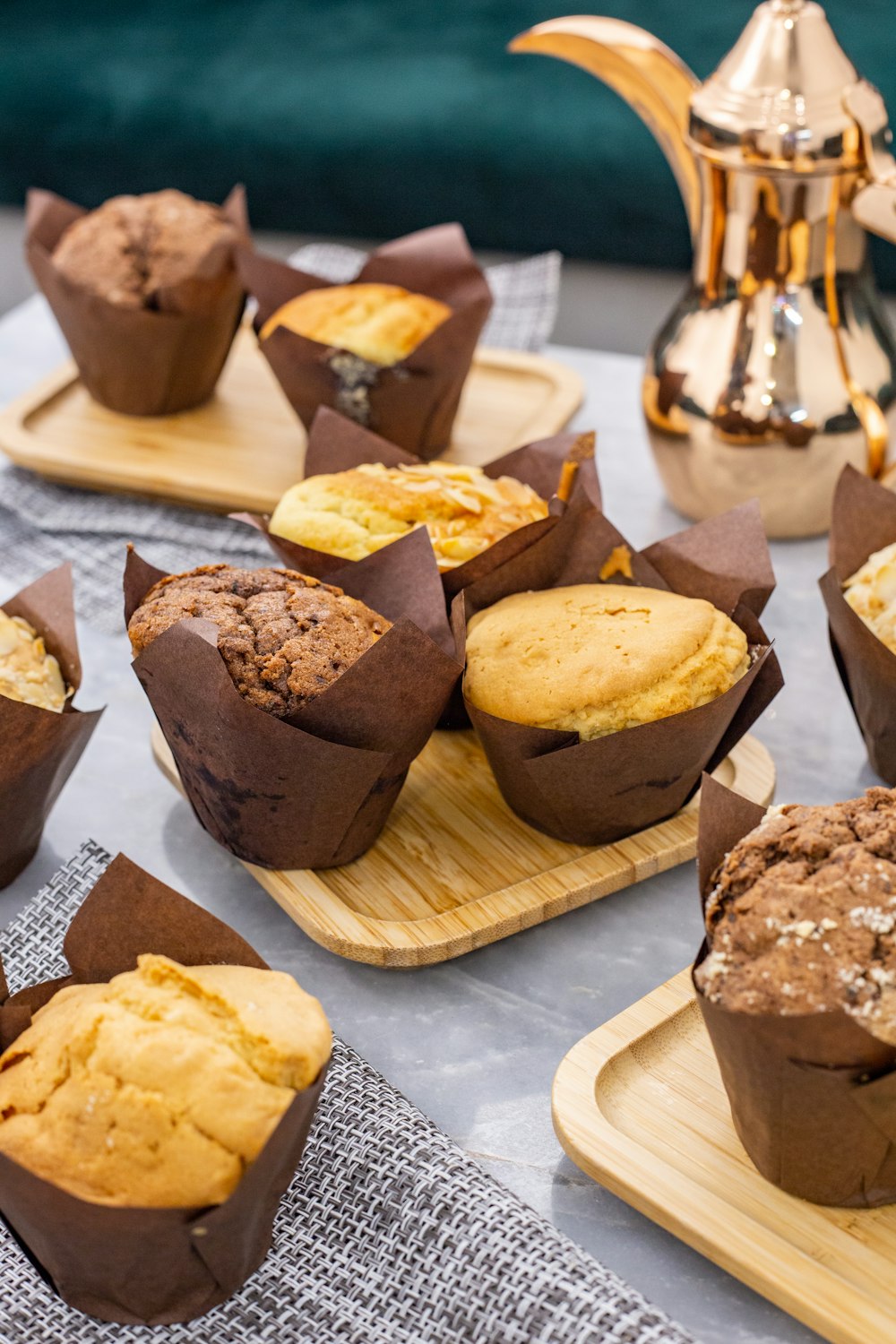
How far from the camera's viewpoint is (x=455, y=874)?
118 centimetres

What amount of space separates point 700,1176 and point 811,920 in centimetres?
19

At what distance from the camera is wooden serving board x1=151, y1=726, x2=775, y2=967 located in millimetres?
1112

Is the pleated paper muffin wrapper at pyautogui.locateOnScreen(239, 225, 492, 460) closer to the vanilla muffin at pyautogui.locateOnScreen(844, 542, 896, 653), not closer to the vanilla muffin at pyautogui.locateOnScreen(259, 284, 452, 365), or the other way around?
the vanilla muffin at pyautogui.locateOnScreen(259, 284, 452, 365)

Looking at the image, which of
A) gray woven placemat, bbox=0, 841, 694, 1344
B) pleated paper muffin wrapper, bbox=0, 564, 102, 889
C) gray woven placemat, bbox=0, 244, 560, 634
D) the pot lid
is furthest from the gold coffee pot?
gray woven placemat, bbox=0, 841, 694, 1344

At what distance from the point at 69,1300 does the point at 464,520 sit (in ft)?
2.50

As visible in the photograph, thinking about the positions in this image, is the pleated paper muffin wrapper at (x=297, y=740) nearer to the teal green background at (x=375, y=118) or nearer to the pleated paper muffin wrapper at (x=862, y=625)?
the pleated paper muffin wrapper at (x=862, y=625)

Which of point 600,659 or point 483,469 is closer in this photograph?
point 600,659

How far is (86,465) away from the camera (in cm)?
180

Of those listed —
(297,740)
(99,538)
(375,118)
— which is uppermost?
(297,740)

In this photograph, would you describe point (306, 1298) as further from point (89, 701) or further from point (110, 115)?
point (110, 115)

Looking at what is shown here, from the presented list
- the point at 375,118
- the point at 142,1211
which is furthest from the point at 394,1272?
the point at 375,118

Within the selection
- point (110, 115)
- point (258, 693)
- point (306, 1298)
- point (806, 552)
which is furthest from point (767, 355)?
point (110, 115)

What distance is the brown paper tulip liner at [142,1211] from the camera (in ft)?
2.52

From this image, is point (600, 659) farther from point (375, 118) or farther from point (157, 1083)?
point (375, 118)
